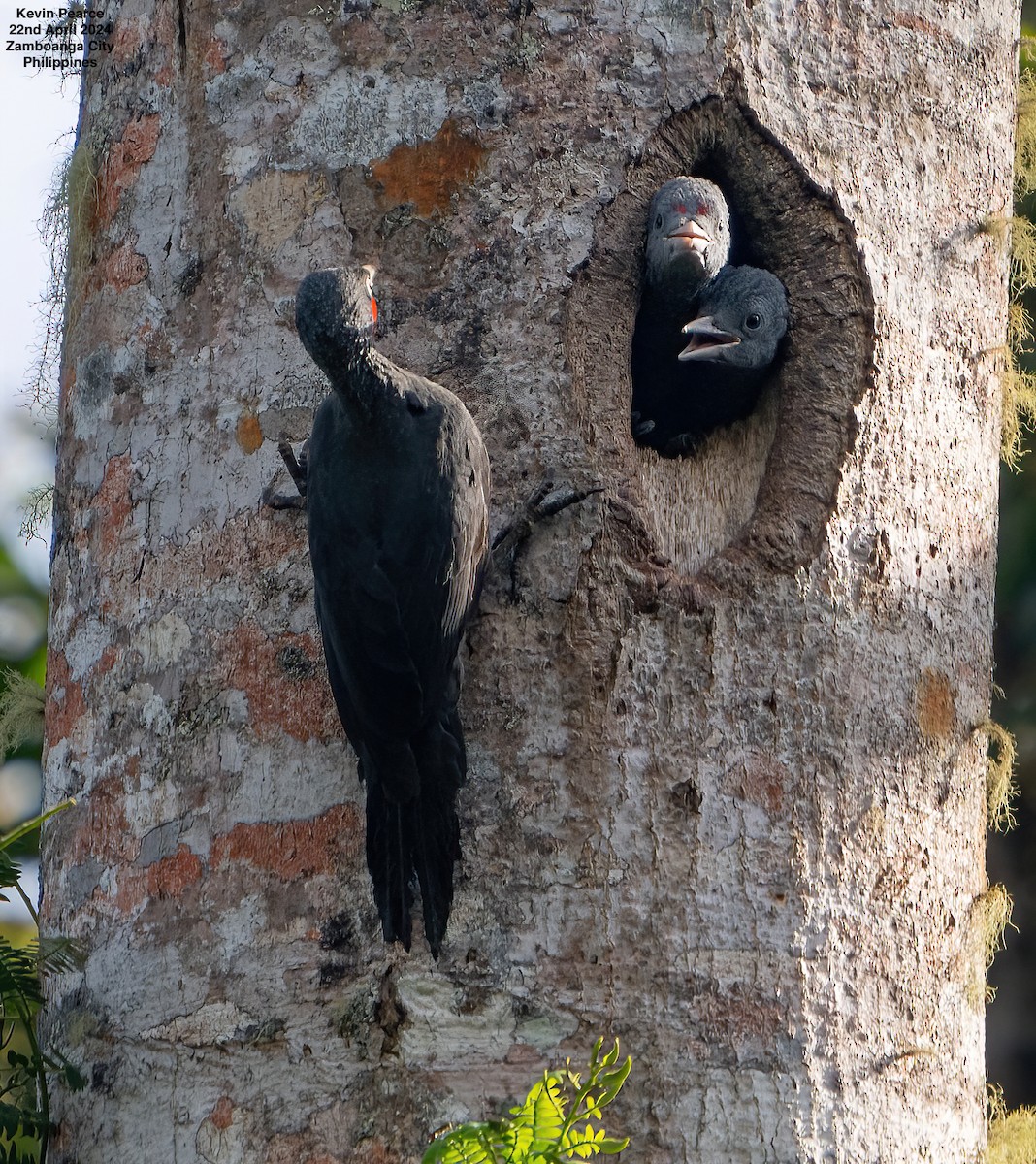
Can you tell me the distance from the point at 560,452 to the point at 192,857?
1.00 metres

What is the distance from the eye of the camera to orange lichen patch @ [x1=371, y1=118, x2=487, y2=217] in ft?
10.5

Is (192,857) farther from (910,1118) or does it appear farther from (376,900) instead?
(910,1118)

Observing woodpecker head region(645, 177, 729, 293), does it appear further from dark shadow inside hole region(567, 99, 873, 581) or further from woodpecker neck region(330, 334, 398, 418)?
woodpecker neck region(330, 334, 398, 418)

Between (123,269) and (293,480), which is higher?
(123,269)

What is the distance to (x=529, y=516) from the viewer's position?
3.01 metres

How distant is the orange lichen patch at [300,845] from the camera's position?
9.53 feet

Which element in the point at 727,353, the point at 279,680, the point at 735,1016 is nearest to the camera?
the point at 735,1016

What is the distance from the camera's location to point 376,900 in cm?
281

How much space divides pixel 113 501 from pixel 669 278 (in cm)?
127

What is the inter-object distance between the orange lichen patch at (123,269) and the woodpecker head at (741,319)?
1243mm

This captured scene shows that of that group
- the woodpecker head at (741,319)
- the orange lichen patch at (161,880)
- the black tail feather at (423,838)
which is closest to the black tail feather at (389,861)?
the black tail feather at (423,838)

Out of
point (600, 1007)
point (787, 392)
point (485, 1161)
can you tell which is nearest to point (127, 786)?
point (600, 1007)

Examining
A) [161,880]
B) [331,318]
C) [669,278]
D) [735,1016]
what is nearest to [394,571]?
[331,318]

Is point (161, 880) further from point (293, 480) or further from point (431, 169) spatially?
point (431, 169)
